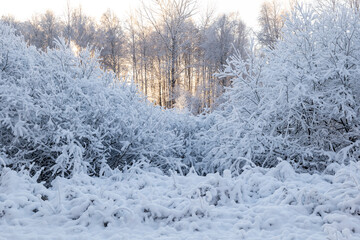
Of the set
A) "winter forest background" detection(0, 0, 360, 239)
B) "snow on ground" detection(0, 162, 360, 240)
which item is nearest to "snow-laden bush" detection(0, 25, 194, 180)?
"winter forest background" detection(0, 0, 360, 239)

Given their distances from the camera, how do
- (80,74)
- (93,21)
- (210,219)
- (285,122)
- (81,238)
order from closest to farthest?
(81,238) < (210,219) < (285,122) < (80,74) < (93,21)

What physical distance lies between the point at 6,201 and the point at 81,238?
1.41 meters

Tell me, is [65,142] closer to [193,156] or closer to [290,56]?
[193,156]

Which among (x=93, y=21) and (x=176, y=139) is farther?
(x=93, y=21)

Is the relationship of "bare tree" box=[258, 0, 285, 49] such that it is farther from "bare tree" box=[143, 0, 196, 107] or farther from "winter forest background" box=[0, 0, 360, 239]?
"winter forest background" box=[0, 0, 360, 239]

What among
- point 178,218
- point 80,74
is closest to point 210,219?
point 178,218

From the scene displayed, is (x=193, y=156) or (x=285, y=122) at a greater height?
(x=285, y=122)

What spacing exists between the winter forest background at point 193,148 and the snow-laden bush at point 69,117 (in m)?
0.03

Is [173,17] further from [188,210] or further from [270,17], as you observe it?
[188,210]

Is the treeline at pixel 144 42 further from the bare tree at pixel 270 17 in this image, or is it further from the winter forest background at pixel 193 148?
the winter forest background at pixel 193 148

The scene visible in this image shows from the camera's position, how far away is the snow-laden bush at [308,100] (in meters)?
6.32

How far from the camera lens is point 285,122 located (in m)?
6.82

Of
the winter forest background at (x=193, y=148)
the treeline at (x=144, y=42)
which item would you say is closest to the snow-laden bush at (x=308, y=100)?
the winter forest background at (x=193, y=148)

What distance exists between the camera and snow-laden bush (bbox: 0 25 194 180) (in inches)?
233
